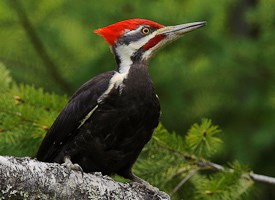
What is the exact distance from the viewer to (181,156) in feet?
15.5

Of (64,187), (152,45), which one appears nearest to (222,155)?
(152,45)

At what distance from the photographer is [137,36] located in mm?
4895

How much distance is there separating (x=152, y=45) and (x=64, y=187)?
1430 millimetres

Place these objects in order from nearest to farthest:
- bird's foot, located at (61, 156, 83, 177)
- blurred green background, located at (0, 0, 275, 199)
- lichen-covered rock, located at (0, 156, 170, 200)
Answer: lichen-covered rock, located at (0, 156, 170, 200) → bird's foot, located at (61, 156, 83, 177) → blurred green background, located at (0, 0, 275, 199)

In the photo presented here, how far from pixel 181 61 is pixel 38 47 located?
1.25 m

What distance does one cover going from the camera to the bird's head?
16.0 ft

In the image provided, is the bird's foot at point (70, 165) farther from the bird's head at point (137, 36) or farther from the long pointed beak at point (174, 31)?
the long pointed beak at point (174, 31)

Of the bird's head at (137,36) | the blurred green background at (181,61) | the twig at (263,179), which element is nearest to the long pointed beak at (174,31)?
the bird's head at (137,36)

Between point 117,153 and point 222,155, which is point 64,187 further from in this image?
point 222,155

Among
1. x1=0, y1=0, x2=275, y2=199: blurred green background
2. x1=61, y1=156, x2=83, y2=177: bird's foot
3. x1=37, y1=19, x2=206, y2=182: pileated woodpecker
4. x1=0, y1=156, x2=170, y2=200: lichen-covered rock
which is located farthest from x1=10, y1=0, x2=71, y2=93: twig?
x1=0, y1=156, x2=170, y2=200: lichen-covered rock

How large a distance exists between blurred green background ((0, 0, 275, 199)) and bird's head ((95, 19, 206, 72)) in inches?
67.6

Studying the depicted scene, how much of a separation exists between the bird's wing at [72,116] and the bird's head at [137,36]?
0.30m

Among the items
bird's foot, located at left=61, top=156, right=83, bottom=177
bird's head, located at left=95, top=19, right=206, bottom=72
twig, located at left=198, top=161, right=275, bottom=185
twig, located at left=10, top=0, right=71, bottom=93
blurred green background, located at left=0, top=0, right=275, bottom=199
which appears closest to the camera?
bird's foot, located at left=61, top=156, right=83, bottom=177

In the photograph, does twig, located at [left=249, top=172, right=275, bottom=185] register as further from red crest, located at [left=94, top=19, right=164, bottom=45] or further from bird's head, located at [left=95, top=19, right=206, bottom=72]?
red crest, located at [left=94, top=19, right=164, bottom=45]
